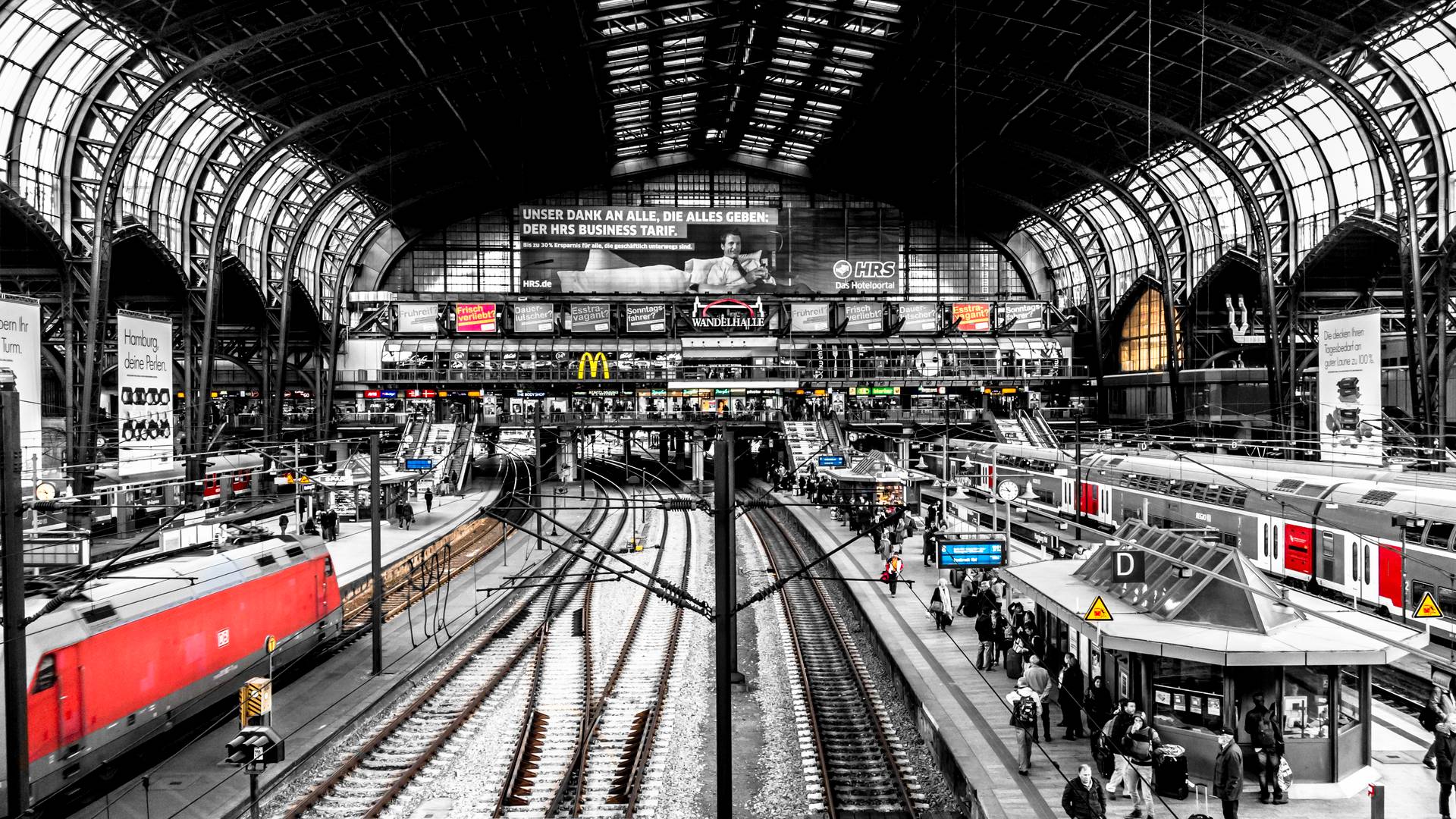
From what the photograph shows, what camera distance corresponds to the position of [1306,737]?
12602 mm

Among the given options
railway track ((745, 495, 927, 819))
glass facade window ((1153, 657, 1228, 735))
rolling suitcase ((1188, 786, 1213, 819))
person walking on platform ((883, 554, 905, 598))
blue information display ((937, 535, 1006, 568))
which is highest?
blue information display ((937, 535, 1006, 568))

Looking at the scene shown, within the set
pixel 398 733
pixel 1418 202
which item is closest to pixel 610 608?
pixel 398 733

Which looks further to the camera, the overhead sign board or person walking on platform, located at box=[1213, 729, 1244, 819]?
the overhead sign board

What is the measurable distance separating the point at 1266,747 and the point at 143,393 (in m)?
27.4

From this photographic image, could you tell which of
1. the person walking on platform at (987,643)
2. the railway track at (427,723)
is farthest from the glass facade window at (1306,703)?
the railway track at (427,723)

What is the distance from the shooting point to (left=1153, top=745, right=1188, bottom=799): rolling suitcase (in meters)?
12.6

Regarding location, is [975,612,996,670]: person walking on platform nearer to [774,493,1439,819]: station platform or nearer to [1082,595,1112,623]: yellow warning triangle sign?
[774,493,1439,819]: station platform

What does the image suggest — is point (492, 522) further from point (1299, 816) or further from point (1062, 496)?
point (1299, 816)

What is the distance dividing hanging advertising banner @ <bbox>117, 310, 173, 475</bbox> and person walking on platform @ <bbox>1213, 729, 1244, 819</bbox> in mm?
25214

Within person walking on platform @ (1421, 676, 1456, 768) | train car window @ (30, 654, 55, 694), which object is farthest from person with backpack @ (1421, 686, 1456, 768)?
train car window @ (30, 654, 55, 694)

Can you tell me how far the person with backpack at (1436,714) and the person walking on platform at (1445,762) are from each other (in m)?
0.30

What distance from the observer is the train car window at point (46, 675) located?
12.1 metres

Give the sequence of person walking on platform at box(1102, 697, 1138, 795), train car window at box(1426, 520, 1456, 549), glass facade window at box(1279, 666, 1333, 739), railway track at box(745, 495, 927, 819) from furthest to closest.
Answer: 1. train car window at box(1426, 520, 1456, 549)
2. railway track at box(745, 495, 927, 819)
3. person walking on platform at box(1102, 697, 1138, 795)
4. glass facade window at box(1279, 666, 1333, 739)

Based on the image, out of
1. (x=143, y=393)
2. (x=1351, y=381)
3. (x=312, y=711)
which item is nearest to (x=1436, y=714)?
(x=312, y=711)
